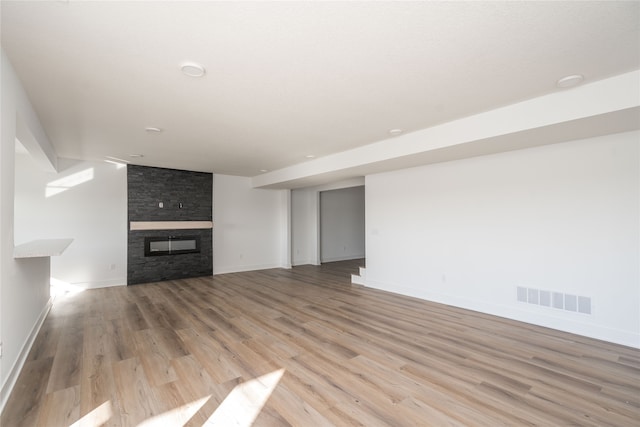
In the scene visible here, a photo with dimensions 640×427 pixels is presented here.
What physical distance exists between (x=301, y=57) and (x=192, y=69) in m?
0.89

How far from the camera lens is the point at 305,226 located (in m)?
9.16

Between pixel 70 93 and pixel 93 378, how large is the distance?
103 inches

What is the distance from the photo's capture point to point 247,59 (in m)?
2.19

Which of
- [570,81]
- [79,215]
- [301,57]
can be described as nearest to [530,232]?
[570,81]

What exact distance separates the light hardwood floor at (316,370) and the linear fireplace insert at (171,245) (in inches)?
83.7

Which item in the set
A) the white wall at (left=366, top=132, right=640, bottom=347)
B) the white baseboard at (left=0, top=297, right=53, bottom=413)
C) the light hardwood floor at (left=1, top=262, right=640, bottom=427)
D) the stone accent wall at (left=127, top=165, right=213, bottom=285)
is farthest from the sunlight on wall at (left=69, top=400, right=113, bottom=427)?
the stone accent wall at (left=127, top=165, right=213, bottom=285)

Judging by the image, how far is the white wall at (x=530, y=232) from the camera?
314cm

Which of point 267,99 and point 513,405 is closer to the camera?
point 513,405

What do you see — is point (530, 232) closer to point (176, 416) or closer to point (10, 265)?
point (176, 416)

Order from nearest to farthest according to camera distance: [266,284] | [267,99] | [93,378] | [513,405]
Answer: [513,405], [93,378], [267,99], [266,284]

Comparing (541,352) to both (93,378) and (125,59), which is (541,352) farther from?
(125,59)

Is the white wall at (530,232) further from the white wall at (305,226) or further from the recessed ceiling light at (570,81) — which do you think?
the white wall at (305,226)

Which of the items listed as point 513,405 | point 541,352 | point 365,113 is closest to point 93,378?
point 513,405

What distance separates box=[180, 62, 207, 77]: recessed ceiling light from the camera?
226cm
